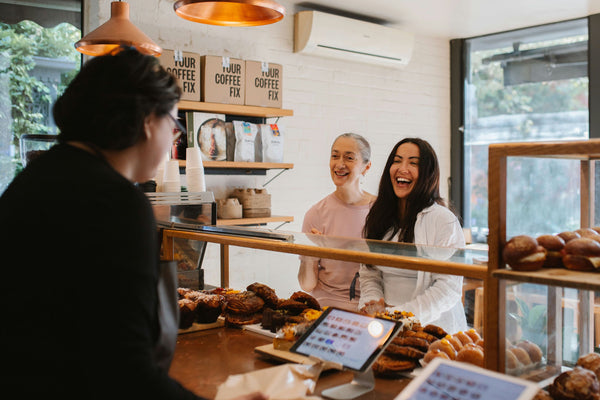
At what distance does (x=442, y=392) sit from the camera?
1102 mm

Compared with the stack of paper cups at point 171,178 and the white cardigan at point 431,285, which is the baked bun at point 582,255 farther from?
the stack of paper cups at point 171,178

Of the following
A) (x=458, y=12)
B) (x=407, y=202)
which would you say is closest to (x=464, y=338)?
(x=407, y=202)

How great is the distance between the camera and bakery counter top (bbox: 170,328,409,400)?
148 cm

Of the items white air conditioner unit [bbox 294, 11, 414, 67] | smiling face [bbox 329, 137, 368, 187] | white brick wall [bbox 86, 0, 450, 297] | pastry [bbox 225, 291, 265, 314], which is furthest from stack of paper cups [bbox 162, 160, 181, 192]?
white air conditioner unit [bbox 294, 11, 414, 67]

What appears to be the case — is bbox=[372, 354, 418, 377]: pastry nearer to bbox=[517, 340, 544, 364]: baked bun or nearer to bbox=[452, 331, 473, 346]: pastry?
bbox=[452, 331, 473, 346]: pastry

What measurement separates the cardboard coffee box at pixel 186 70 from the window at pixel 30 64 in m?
0.70

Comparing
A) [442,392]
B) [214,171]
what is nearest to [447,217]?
[442,392]

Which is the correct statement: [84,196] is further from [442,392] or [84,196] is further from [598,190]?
[598,190]

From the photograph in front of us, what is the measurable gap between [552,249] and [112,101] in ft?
3.10

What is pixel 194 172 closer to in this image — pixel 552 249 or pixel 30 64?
pixel 552 249

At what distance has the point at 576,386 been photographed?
123 cm

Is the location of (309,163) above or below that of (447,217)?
above

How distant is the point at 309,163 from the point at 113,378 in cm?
395

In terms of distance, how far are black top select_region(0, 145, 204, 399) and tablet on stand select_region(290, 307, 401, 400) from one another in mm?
516
